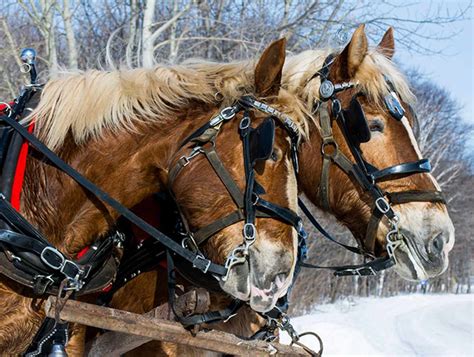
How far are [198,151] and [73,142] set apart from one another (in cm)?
54

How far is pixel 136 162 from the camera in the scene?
2.53 meters

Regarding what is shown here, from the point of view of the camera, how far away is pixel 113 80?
266 cm

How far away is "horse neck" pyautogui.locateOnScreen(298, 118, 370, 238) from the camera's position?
3.04 metres

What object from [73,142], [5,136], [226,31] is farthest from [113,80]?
[226,31]

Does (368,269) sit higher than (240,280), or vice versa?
(240,280)

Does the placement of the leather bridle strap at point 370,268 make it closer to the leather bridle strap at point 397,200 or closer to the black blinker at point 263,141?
the leather bridle strap at point 397,200

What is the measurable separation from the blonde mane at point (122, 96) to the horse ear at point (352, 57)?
2.01 ft

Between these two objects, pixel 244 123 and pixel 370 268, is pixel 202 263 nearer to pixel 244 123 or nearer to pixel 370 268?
pixel 244 123

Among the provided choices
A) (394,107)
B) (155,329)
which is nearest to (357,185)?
(394,107)

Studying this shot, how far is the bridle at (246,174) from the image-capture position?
2.29m

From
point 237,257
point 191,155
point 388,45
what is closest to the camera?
point 237,257

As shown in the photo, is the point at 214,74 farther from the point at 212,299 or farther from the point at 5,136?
the point at 212,299

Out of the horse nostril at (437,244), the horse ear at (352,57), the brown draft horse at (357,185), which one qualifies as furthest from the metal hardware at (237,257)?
the horse ear at (352,57)

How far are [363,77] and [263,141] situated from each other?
1.02m
